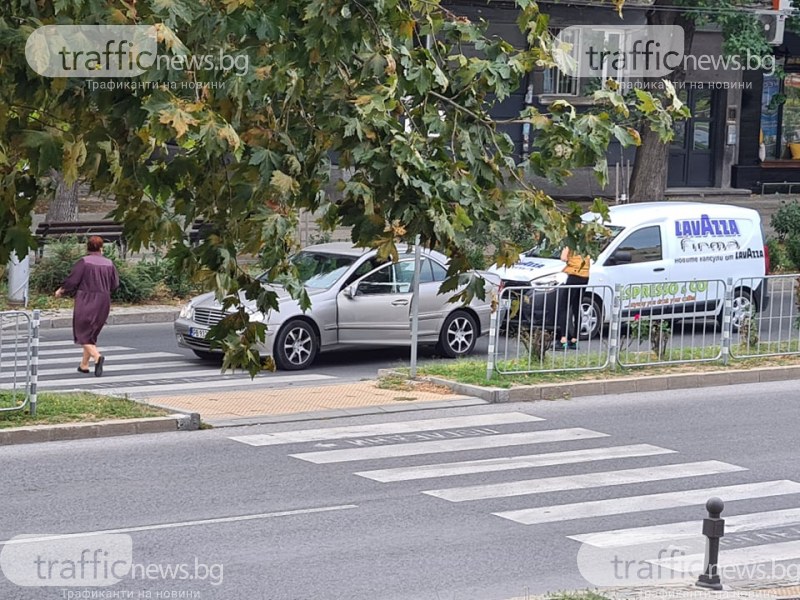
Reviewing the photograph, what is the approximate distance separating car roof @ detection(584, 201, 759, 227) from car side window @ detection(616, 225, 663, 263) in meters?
0.15

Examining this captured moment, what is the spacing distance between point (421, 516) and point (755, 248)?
42.1 feet

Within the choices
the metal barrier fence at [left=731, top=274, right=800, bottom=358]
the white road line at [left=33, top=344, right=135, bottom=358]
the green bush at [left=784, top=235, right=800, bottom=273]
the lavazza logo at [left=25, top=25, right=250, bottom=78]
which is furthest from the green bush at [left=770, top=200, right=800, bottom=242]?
the lavazza logo at [left=25, top=25, right=250, bottom=78]

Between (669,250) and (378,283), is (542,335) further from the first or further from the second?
(669,250)

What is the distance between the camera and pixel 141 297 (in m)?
23.2

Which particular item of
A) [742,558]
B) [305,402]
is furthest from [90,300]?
[742,558]

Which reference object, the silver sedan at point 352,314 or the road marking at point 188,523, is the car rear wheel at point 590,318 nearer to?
the silver sedan at point 352,314

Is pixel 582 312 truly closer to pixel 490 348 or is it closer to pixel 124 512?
pixel 490 348

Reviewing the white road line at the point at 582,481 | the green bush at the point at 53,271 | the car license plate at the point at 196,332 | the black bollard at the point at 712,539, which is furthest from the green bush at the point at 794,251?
the black bollard at the point at 712,539

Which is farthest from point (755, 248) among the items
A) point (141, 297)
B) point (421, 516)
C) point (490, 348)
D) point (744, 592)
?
point (744, 592)

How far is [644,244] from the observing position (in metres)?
20.9

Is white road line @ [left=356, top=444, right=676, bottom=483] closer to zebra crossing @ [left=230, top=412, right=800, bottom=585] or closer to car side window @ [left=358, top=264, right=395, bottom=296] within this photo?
zebra crossing @ [left=230, top=412, right=800, bottom=585]

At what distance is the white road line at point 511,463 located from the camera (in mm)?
11734

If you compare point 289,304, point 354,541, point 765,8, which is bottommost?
point 354,541

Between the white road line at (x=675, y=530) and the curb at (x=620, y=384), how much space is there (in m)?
5.11
